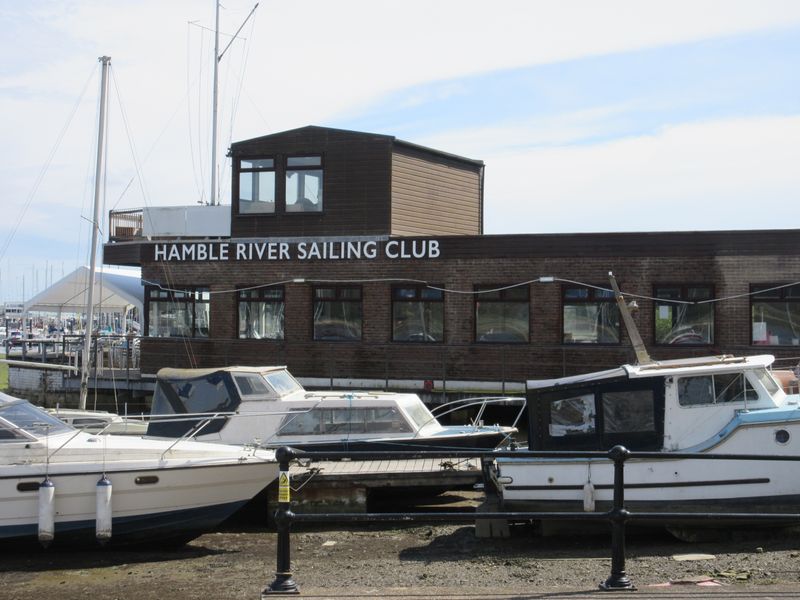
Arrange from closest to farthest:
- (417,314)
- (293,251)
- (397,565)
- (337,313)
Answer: (397,565) → (417,314) → (337,313) → (293,251)

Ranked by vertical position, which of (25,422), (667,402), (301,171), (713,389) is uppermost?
(301,171)

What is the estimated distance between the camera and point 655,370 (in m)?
13.7

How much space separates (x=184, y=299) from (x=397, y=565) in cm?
1682

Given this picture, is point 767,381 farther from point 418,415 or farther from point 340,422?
point 340,422

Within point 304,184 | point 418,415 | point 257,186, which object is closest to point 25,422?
point 418,415

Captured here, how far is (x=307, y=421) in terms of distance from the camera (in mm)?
17172

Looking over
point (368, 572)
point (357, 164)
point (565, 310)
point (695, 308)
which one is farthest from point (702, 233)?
point (368, 572)

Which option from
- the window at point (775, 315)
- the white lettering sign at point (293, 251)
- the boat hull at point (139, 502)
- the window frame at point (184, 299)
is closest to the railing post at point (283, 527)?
the boat hull at point (139, 502)

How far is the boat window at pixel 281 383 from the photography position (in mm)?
17625

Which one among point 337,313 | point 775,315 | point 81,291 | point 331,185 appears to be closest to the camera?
→ point 775,315

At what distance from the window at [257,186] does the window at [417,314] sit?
4.44 metres

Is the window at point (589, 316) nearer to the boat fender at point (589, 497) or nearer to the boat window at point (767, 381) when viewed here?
the boat window at point (767, 381)

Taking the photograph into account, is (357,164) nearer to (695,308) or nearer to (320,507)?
(695,308)

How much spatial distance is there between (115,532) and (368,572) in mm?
3814
